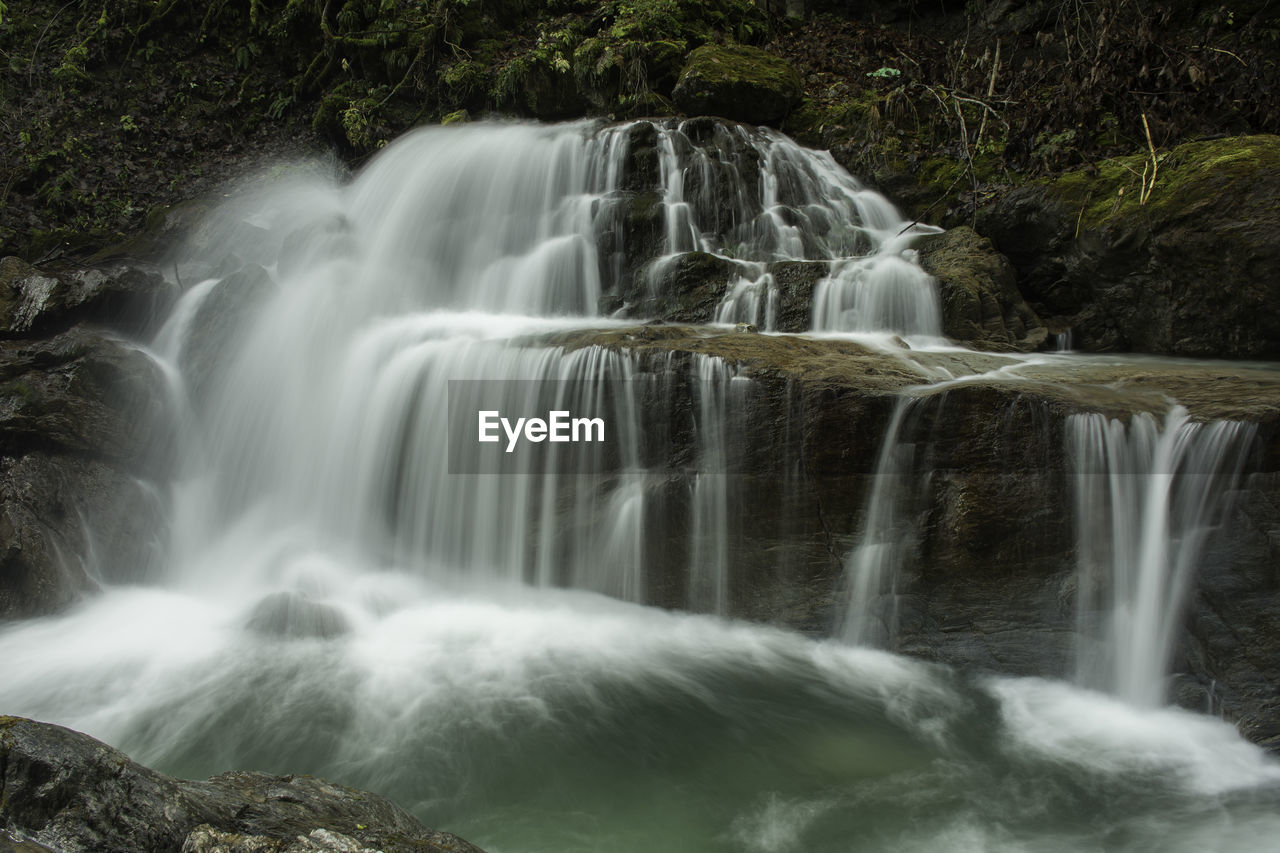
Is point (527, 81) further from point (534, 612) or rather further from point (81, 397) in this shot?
point (534, 612)

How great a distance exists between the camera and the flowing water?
151 inches

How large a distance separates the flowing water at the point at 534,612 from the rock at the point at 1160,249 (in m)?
1.54

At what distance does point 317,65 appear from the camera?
1340 cm

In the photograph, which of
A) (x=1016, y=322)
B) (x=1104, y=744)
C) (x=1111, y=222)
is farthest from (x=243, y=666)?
(x=1111, y=222)

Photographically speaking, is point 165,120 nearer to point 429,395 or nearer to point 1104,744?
point 429,395

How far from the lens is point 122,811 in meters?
1.97

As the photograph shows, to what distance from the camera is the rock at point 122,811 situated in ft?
6.22

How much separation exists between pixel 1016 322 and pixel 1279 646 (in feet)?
12.7

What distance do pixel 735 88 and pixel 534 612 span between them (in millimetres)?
8588

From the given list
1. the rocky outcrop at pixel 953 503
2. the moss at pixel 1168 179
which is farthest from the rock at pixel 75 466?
the moss at pixel 1168 179

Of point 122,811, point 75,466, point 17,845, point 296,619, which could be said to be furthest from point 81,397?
point 17,845

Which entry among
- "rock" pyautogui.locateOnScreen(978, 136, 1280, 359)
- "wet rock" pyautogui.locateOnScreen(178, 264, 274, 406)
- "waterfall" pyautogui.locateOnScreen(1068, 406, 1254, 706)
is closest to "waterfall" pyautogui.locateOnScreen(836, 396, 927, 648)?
"waterfall" pyautogui.locateOnScreen(1068, 406, 1254, 706)

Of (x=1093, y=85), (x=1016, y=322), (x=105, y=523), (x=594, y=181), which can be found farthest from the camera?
(x=594, y=181)

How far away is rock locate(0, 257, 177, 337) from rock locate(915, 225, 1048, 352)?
8.42 meters
